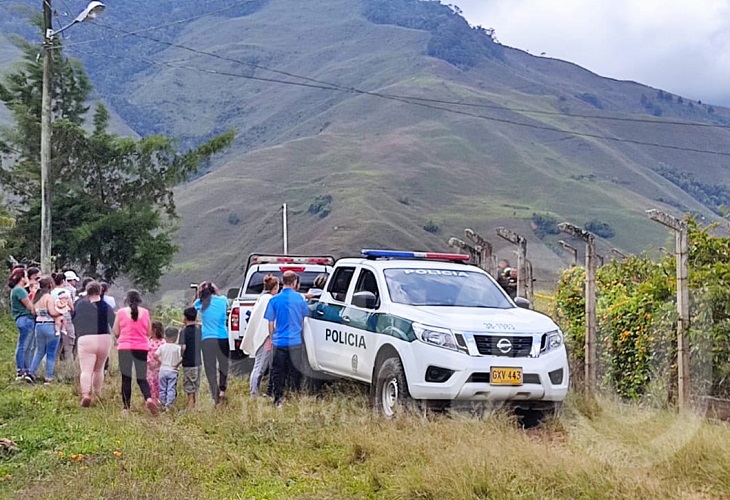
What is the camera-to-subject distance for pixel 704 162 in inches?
7249

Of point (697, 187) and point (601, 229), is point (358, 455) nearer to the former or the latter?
point (601, 229)

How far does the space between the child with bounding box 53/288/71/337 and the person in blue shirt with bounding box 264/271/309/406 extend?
3.63 m

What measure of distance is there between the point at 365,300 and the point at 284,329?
157cm

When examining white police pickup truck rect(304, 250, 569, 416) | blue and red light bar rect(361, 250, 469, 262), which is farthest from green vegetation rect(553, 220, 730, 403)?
blue and red light bar rect(361, 250, 469, 262)

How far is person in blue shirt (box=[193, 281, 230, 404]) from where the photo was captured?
38.2 ft

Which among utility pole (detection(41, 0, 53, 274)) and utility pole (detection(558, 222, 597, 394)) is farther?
utility pole (detection(41, 0, 53, 274))

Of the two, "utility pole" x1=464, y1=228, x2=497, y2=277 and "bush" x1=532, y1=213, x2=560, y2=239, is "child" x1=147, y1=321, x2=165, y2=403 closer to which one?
"utility pole" x1=464, y1=228, x2=497, y2=277

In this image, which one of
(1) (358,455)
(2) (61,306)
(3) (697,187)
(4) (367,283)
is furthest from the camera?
(3) (697,187)

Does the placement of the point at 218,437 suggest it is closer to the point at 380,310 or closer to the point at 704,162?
the point at 380,310

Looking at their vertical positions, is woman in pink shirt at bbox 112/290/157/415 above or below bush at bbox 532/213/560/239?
below

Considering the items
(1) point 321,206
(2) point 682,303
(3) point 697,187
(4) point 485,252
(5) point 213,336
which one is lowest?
(5) point 213,336

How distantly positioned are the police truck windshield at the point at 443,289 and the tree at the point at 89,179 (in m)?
24.6

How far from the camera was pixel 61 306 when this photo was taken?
44.3 feet

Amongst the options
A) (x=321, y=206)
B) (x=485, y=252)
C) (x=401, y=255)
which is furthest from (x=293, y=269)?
(x=321, y=206)
